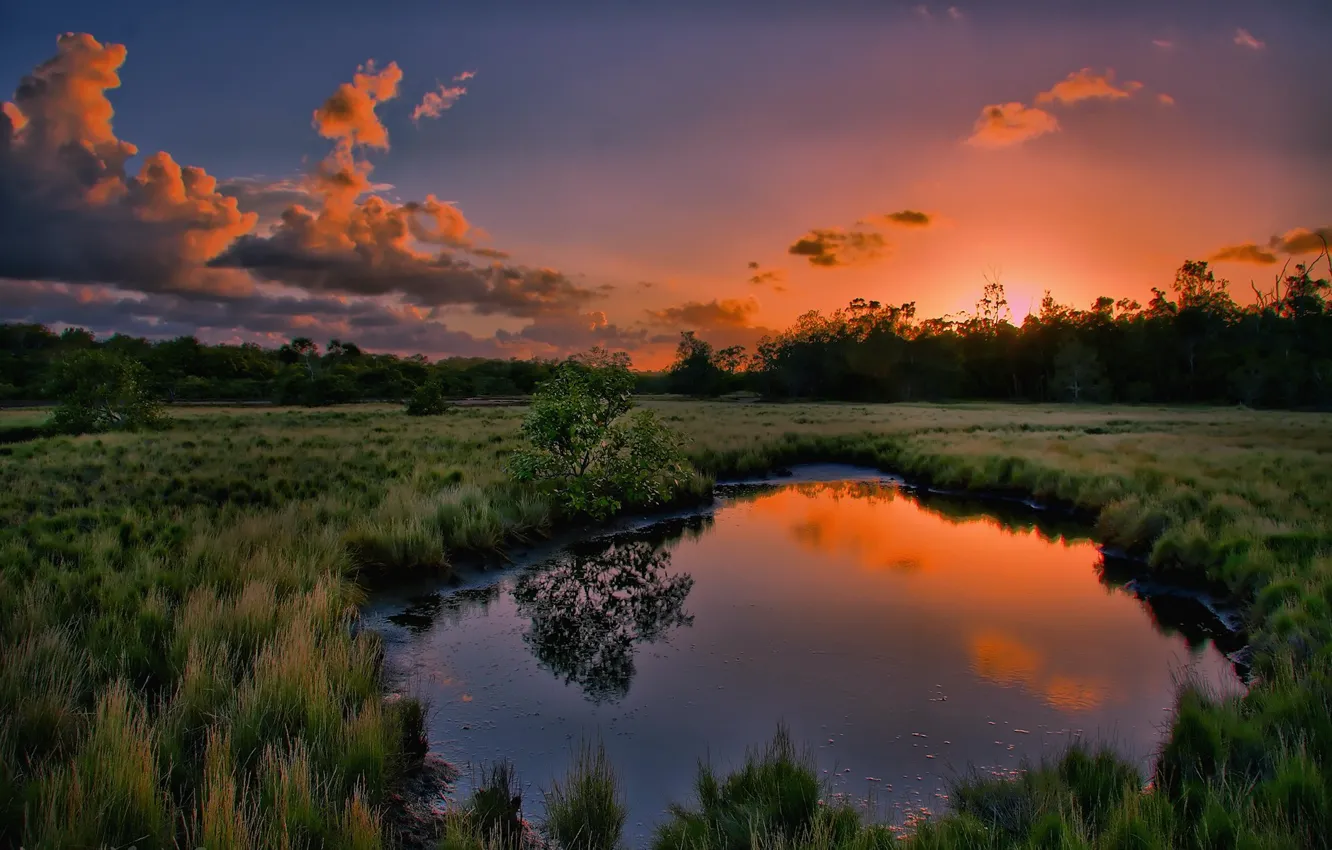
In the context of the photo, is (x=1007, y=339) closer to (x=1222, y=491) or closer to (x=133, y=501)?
(x=1222, y=491)

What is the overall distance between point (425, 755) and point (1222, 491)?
17.1 m

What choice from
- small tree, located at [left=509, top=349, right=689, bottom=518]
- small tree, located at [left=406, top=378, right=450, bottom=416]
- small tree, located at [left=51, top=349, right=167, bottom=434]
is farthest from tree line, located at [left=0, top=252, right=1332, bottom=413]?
small tree, located at [left=509, top=349, right=689, bottom=518]

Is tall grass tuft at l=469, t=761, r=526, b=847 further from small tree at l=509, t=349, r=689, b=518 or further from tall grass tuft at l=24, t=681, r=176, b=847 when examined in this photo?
small tree at l=509, t=349, r=689, b=518

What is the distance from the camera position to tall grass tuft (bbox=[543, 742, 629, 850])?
15.5 feet

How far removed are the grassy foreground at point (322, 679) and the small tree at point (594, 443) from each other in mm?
1116

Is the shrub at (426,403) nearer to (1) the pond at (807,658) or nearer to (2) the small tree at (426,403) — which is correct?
(2) the small tree at (426,403)

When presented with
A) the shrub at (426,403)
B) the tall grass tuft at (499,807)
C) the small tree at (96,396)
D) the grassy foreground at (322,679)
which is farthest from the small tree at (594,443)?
the shrub at (426,403)

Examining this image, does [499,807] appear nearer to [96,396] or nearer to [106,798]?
[106,798]

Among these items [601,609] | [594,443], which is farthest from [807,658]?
[594,443]

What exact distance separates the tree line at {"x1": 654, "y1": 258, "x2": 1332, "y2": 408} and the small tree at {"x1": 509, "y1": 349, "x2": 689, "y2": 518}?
67578mm

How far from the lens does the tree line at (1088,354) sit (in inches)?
2496

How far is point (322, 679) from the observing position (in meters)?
5.70

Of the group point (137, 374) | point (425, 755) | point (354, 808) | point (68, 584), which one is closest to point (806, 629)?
point (425, 755)

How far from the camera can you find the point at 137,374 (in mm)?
37031
